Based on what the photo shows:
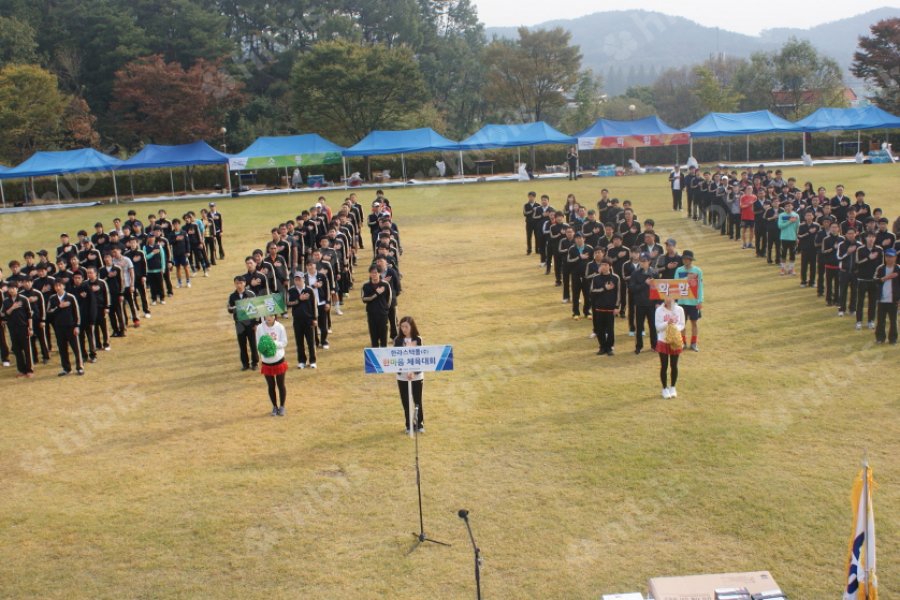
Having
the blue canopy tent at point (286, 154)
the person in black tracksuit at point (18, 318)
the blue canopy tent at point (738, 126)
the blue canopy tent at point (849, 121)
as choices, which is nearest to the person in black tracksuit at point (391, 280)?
the person in black tracksuit at point (18, 318)

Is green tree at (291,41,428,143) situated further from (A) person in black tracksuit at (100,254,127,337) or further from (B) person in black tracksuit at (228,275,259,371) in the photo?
(B) person in black tracksuit at (228,275,259,371)

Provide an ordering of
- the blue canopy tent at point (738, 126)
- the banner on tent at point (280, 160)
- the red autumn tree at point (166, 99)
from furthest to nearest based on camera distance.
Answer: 1. the red autumn tree at point (166, 99)
2. the banner on tent at point (280, 160)
3. the blue canopy tent at point (738, 126)

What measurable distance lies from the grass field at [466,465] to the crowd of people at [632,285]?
1.62ft

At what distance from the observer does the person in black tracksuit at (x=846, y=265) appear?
1480 cm

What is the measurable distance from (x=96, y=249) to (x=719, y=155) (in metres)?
47.1

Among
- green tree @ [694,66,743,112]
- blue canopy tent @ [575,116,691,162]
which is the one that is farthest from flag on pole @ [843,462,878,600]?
green tree @ [694,66,743,112]

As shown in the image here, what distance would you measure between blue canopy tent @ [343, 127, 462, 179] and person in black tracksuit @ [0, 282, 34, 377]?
31.9m

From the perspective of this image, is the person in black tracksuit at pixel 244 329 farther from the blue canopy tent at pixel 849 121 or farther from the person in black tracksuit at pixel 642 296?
the blue canopy tent at pixel 849 121

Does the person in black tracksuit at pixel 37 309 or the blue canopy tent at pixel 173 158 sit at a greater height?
the blue canopy tent at pixel 173 158

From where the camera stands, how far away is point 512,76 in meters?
67.9

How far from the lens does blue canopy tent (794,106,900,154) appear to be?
44844 millimetres

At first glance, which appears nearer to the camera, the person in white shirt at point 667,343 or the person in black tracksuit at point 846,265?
the person in white shirt at point 667,343

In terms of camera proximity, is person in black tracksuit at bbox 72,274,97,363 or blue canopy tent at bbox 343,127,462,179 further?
blue canopy tent at bbox 343,127,462,179

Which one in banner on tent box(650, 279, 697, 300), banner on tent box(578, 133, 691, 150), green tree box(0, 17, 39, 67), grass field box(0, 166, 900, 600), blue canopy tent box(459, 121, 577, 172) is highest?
green tree box(0, 17, 39, 67)
